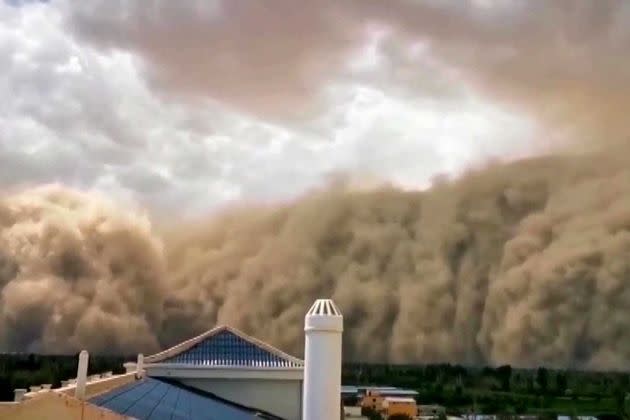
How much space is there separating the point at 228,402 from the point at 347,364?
69.8 m

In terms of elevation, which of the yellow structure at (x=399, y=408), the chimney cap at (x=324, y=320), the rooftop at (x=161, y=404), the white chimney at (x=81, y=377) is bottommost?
the yellow structure at (x=399, y=408)

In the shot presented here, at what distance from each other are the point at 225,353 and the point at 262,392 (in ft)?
4.48

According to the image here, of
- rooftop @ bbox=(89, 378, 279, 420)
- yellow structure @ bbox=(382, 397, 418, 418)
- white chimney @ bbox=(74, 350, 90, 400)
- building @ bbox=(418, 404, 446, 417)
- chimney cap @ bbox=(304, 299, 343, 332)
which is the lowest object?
building @ bbox=(418, 404, 446, 417)

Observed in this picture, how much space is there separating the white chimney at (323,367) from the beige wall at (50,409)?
198cm

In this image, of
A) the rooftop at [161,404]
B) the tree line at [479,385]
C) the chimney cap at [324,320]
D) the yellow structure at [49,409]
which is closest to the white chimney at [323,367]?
the chimney cap at [324,320]

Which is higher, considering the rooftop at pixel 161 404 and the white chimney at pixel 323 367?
the white chimney at pixel 323 367

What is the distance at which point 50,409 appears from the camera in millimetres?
7082

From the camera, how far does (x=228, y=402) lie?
16.4 m

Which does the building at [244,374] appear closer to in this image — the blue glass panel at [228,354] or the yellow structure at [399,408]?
the blue glass panel at [228,354]

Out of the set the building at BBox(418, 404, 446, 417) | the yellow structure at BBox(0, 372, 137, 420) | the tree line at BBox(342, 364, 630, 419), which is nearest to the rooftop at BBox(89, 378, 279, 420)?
the yellow structure at BBox(0, 372, 137, 420)

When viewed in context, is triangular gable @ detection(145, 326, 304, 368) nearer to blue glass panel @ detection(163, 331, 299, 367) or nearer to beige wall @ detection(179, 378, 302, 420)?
blue glass panel @ detection(163, 331, 299, 367)

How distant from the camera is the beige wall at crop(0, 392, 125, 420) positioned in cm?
691

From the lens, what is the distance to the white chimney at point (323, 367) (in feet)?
24.0

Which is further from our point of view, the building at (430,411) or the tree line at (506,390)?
the tree line at (506,390)
